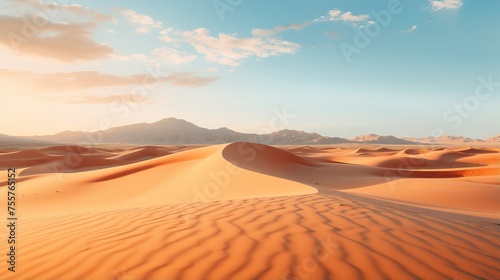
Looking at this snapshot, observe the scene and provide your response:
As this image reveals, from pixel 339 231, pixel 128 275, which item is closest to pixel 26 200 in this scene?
pixel 128 275

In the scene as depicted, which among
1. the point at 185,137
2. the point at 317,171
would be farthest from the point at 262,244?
the point at 185,137

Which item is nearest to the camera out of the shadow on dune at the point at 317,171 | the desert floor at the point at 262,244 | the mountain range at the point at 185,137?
the desert floor at the point at 262,244

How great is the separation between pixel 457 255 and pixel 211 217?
2.95m

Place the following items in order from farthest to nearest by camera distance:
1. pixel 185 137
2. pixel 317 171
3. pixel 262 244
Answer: pixel 185 137 < pixel 317 171 < pixel 262 244

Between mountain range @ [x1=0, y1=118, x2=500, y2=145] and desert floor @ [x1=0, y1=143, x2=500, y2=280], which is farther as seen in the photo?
mountain range @ [x1=0, y1=118, x2=500, y2=145]

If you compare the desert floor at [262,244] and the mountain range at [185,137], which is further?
the mountain range at [185,137]

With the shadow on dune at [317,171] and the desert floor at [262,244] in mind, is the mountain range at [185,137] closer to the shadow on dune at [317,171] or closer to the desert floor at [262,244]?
the shadow on dune at [317,171]

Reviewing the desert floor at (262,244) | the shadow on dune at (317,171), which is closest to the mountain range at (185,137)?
the shadow on dune at (317,171)

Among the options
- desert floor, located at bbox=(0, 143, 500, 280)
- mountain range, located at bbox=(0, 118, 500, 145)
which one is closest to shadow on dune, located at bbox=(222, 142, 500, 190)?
desert floor, located at bbox=(0, 143, 500, 280)

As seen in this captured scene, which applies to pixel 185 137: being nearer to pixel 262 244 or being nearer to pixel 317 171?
pixel 317 171

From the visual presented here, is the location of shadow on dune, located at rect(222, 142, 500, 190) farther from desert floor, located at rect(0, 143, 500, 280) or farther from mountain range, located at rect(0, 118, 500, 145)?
mountain range, located at rect(0, 118, 500, 145)

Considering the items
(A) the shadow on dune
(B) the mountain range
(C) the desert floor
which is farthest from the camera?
(B) the mountain range

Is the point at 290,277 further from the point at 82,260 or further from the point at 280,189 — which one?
the point at 280,189

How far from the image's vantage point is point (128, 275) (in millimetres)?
2566
